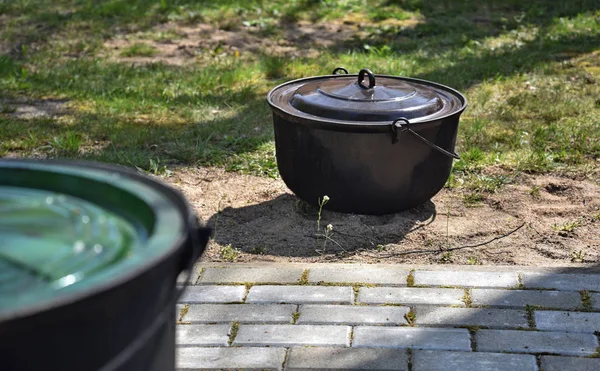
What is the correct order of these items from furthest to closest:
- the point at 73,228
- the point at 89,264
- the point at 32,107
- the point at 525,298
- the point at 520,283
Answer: the point at 32,107, the point at 520,283, the point at 525,298, the point at 73,228, the point at 89,264

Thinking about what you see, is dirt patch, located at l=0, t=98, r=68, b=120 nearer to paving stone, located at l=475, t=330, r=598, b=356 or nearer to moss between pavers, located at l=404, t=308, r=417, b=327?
moss between pavers, located at l=404, t=308, r=417, b=327

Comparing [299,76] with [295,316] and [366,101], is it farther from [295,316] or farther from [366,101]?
[295,316]

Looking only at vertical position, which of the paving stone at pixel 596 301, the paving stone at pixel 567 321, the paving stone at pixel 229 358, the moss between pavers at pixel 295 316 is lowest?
the paving stone at pixel 596 301

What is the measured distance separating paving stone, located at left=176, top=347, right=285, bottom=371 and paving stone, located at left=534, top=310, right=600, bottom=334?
3.31ft

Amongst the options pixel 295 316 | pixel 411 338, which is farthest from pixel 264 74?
pixel 411 338

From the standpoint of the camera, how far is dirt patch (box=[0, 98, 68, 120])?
20.5 feet

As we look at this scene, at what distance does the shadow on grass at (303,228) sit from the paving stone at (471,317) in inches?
31.5

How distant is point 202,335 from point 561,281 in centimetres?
152

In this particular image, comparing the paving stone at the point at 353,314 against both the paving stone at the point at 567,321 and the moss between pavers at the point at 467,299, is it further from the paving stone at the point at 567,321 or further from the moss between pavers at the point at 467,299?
the paving stone at the point at 567,321

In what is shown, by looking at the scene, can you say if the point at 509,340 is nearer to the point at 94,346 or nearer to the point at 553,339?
the point at 553,339

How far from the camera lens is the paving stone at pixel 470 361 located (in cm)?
284

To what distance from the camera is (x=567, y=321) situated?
3.16 metres

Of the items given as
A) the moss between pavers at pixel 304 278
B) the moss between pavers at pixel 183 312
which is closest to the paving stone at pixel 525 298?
the moss between pavers at pixel 304 278

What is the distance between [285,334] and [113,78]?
15.1 feet
